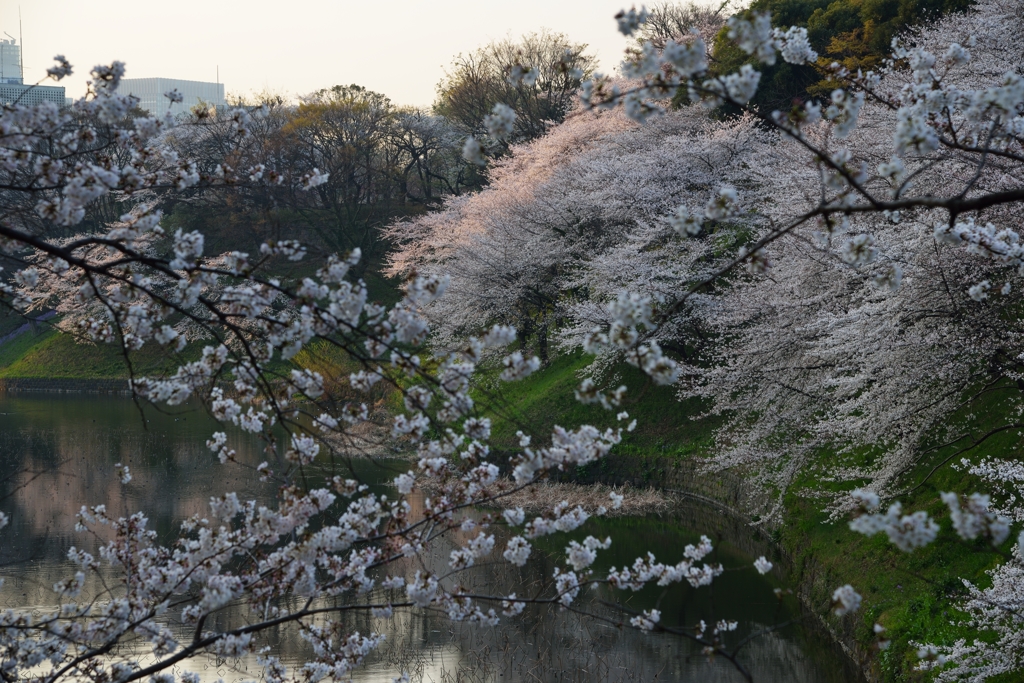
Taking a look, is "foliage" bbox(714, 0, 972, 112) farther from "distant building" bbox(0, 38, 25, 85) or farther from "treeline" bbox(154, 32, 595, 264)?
"distant building" bbox(0, 38, 25, 85)

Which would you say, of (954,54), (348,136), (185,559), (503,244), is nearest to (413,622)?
(185,559)

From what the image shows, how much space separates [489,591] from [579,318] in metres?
7.49

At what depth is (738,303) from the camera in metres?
13.2

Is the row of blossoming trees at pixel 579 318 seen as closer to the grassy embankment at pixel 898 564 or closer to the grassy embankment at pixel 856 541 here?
the grassy embankment at pixel 856 541

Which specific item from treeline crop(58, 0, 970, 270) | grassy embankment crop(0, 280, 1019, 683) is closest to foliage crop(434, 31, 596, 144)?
treeline crop(58, 0, 970, 270)

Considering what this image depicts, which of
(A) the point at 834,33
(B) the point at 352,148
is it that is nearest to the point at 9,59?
(A) the point at 834,33

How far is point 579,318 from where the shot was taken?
16906 millimetres

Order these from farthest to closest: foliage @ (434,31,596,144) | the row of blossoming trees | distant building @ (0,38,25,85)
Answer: foliage @ (434,31,596,144)
distant building @ (0,38,25,85)
the row of blossoming trees

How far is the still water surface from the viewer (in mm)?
8344

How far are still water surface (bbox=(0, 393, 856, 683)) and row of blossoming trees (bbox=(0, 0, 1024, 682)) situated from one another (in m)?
0.44

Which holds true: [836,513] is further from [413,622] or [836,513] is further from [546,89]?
[546,89]

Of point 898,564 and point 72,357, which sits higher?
point 72,357

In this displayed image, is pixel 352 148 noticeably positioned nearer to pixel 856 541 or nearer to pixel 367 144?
pixel 367 144

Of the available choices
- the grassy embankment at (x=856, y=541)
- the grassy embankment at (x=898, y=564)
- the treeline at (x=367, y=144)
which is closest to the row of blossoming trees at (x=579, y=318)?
the grassy embankment at (x=856, y=541)
